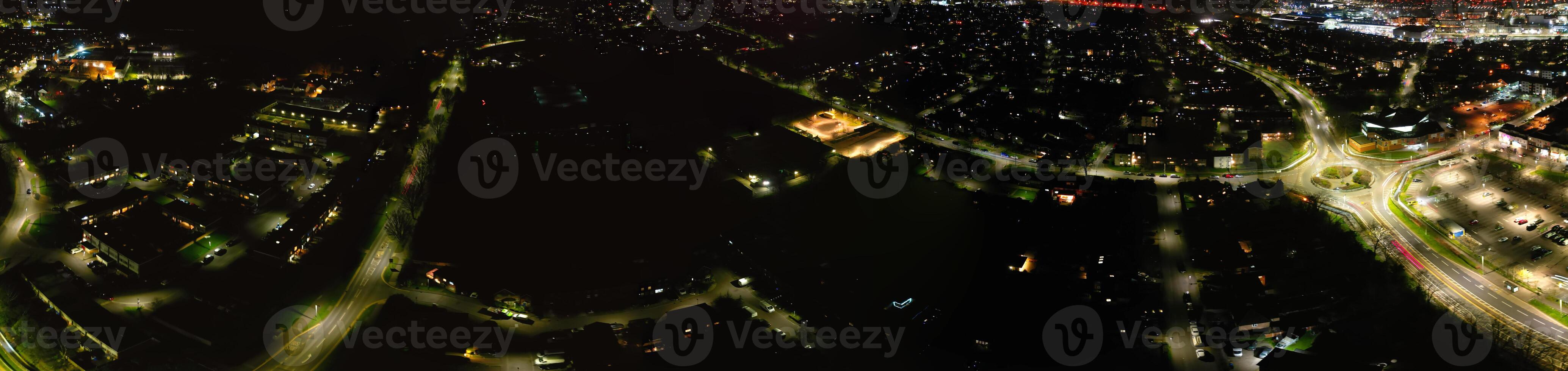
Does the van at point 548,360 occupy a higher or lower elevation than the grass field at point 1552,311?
lower

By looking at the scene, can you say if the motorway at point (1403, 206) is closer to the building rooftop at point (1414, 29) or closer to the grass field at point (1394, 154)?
the grass field at point (1394, 154)

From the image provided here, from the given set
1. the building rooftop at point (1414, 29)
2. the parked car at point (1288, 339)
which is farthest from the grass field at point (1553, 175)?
the building rooftop at point (1414, 29)

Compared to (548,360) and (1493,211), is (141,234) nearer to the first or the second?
(548,360)

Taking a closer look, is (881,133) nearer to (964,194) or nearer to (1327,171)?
(964,194)

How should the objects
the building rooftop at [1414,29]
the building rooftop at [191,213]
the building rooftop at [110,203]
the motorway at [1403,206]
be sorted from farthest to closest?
the building rooftop at [1414,29]
the building rooftop at [110,203]
the building rooftop at [191,213]
the motorway at [1403,206]

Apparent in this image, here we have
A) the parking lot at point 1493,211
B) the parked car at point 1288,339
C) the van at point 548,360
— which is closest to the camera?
the van at point 548,360

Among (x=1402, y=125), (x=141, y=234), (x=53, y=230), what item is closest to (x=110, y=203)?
(x=53, y=230)

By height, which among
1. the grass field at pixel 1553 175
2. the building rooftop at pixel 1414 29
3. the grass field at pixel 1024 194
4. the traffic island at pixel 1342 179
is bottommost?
the building rooftop at pixel 1414 29

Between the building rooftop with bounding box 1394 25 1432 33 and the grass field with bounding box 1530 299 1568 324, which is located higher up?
the grass field with bounding box 1530 299 1568 324

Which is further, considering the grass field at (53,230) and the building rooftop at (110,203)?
the building rooftop at (110,203)

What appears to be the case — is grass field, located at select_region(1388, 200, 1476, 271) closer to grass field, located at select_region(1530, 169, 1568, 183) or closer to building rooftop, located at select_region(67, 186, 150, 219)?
grass field, located at select_region(1530, 169, 1568, 183)

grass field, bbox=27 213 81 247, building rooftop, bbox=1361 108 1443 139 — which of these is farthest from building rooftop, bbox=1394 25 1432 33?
grass field, bbox=27 213 81 247
